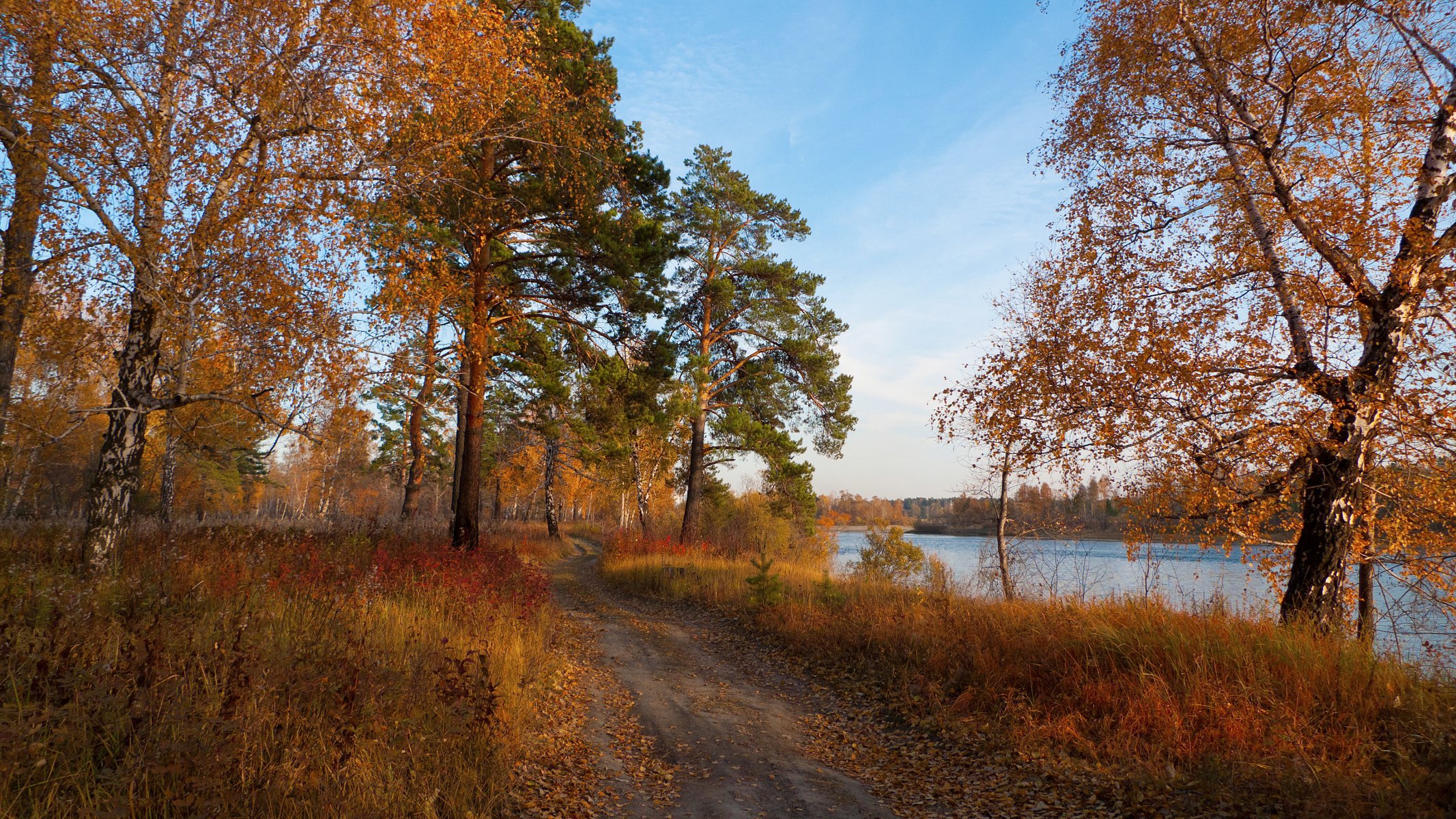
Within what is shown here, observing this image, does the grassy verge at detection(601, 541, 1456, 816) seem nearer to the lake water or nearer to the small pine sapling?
the lake water

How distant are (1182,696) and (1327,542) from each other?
8.95 ft

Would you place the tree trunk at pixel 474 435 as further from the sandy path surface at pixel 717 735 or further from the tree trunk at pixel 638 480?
the tree trunk at pixel 638 480

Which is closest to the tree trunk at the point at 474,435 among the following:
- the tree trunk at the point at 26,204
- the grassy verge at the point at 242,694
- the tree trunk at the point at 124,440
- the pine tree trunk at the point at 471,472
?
the pine tree trunk at the point at 471,472

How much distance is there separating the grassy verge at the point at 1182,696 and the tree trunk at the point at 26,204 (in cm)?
981

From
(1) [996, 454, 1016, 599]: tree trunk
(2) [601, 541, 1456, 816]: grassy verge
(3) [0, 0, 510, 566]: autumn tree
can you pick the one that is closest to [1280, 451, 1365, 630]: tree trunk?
(2) [601, 541, 1456, 816]: grassy verge

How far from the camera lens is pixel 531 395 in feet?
55.2

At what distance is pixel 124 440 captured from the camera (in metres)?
6.95

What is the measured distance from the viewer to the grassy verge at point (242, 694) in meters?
3.27

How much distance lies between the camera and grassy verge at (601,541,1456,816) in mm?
4383

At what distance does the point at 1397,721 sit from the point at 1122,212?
616 cm

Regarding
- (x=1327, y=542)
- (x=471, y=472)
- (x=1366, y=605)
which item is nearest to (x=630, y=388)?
(x=471, y=472)

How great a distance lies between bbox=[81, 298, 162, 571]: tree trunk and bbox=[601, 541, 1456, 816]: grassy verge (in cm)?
850

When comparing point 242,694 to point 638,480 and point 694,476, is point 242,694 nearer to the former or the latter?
point 694,476

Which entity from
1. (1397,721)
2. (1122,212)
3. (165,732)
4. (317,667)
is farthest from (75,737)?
(1122,212)
